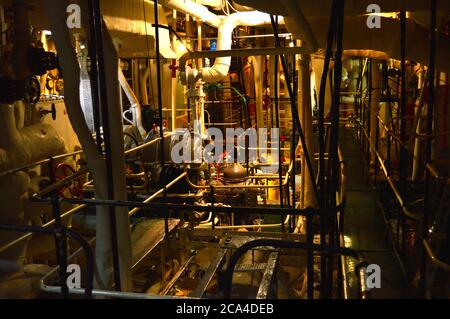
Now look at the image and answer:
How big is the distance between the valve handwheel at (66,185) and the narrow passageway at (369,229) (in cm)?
274

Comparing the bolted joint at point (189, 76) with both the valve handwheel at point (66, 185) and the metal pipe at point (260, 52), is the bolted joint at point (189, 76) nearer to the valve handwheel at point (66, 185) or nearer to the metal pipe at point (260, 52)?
the valve handwheel at point (66, 185)

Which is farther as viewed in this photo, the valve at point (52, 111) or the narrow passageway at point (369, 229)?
the valve at point (52, 111)

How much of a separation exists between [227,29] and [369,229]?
3.96m

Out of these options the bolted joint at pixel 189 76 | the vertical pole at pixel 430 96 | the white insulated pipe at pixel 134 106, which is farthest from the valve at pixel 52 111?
the vertical pole at pixel 430 96

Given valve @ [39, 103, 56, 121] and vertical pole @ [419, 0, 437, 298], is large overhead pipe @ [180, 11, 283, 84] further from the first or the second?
vertical pole @ [419, 0, 437, 298]

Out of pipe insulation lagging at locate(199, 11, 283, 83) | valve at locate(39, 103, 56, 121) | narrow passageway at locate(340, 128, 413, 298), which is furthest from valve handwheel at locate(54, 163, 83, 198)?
pipe insulation lagging at locate(199, 11, 283, 83)

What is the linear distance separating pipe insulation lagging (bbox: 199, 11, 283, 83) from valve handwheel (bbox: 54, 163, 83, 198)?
10.8 ft

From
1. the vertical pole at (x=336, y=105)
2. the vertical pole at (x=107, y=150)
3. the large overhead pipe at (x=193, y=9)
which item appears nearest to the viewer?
the vertical pole at (x=336, y=105)

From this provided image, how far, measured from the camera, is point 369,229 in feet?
15.2

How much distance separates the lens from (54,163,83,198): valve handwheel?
13.5 feet

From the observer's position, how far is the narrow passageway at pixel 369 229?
10.8 feet

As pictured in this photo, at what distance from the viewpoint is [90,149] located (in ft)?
8.13

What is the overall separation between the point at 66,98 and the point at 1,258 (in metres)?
1.57
